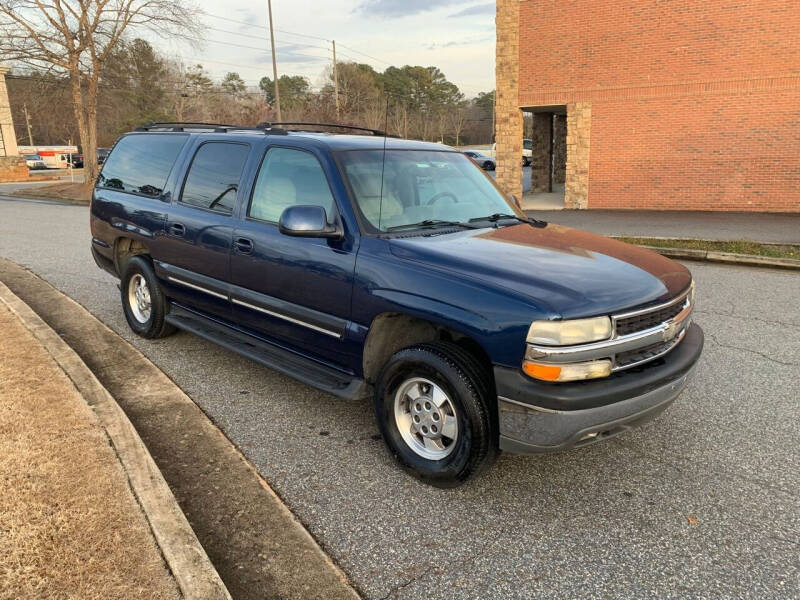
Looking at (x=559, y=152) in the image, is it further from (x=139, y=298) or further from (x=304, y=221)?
(x=304, y=221)

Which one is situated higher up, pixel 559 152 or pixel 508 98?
pixel 508 98

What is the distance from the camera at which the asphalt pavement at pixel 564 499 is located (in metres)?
2.61

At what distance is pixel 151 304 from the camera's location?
18.0 feet

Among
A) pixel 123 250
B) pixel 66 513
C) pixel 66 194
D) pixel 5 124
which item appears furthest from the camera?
pixel 5 124

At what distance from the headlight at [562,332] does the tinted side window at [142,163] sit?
373 centimetres

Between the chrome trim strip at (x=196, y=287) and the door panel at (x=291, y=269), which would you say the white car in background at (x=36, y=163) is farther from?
the door panel at (x=291, y=269)

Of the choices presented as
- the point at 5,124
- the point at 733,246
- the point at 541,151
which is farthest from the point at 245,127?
the point at 5,124

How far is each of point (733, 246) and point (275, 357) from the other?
920 cm

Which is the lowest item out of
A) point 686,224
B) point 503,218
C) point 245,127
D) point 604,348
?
point 686,224

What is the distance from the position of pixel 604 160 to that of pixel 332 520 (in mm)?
17321

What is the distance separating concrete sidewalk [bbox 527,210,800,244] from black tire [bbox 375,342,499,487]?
10434mm

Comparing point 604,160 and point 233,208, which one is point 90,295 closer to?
point 233,208

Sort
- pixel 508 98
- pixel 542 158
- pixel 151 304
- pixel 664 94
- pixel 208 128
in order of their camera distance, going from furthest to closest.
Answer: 1. pixel 542 158
2. pixel 508 98
3. pixel 664 94
4. pixel 151 304
5. pixel 208 128

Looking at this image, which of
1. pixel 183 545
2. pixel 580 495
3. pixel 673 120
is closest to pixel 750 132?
pixel 673 120
